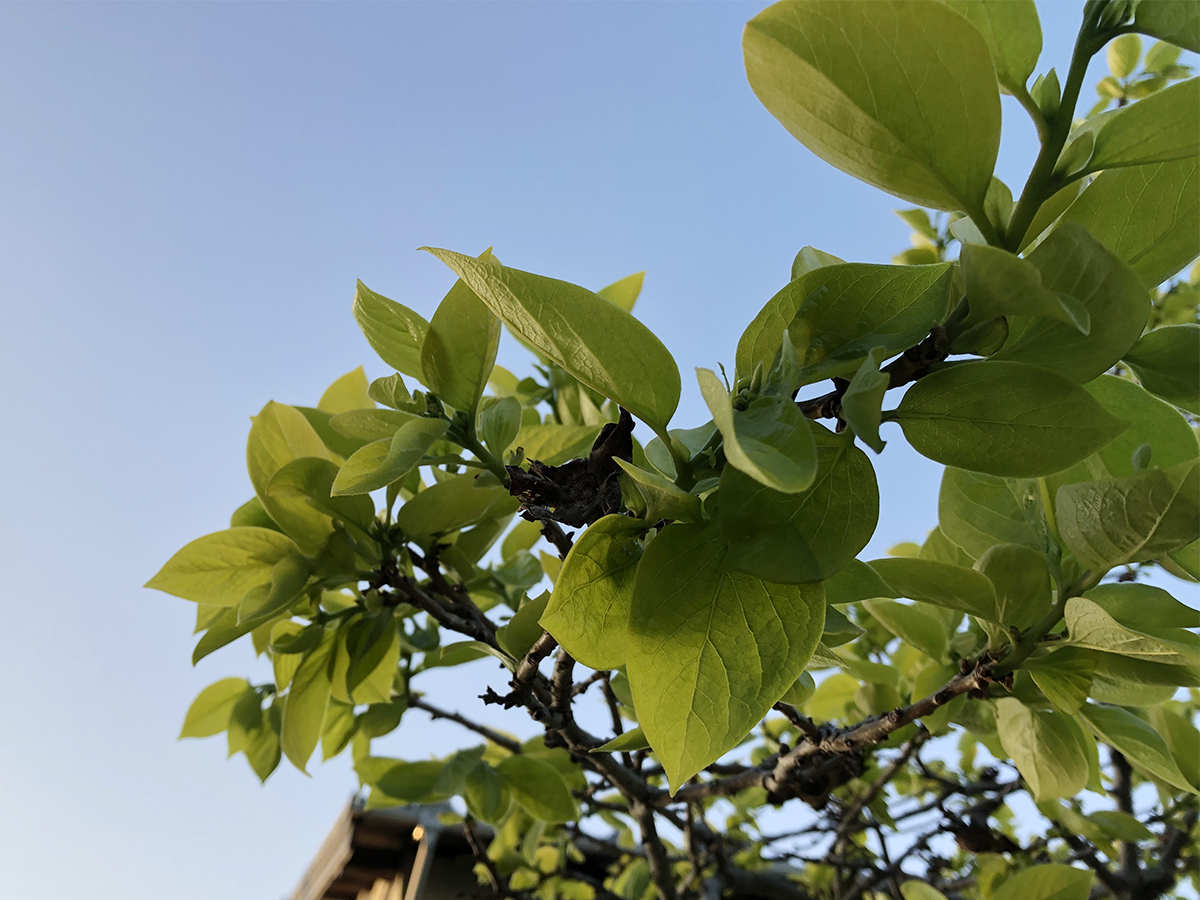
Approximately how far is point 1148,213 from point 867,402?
26 centimetres

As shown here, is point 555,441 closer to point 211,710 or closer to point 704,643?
point 704,643

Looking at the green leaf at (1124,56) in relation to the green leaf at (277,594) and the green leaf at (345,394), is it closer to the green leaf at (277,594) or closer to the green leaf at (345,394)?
the green leaf at (345,394)

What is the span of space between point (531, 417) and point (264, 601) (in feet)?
1.28

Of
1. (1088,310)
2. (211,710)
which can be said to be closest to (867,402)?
(1088,310)

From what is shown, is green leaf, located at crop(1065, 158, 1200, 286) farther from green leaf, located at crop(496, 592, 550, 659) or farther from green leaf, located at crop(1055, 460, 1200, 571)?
green leaf, located at crop(496, 592, 550, 659)

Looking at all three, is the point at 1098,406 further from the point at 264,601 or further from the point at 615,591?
the point at 264,601

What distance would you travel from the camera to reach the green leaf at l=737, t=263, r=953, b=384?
457 millimetres

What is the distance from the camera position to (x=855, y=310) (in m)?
0.47

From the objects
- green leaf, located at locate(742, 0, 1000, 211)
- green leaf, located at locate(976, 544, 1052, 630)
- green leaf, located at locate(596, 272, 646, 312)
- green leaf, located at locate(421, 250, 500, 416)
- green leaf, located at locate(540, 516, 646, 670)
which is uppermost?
green leaf, located at locate(596, 272, 646, 312)

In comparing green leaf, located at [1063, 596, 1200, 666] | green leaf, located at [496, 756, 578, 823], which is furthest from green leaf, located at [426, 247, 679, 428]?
green leaf, located at [496, 756, 578, 823]

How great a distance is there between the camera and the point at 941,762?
2.43 metres

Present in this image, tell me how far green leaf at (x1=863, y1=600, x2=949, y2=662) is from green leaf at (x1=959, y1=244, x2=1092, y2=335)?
470 millimetres

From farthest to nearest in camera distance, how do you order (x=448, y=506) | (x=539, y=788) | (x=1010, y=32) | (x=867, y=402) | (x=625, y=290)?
(x=539, y=788)
(x=625, y=290)
(x=448, y=506)
(x=1010, y=32)
(x=867, y=402)

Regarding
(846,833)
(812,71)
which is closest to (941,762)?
(846,833)
